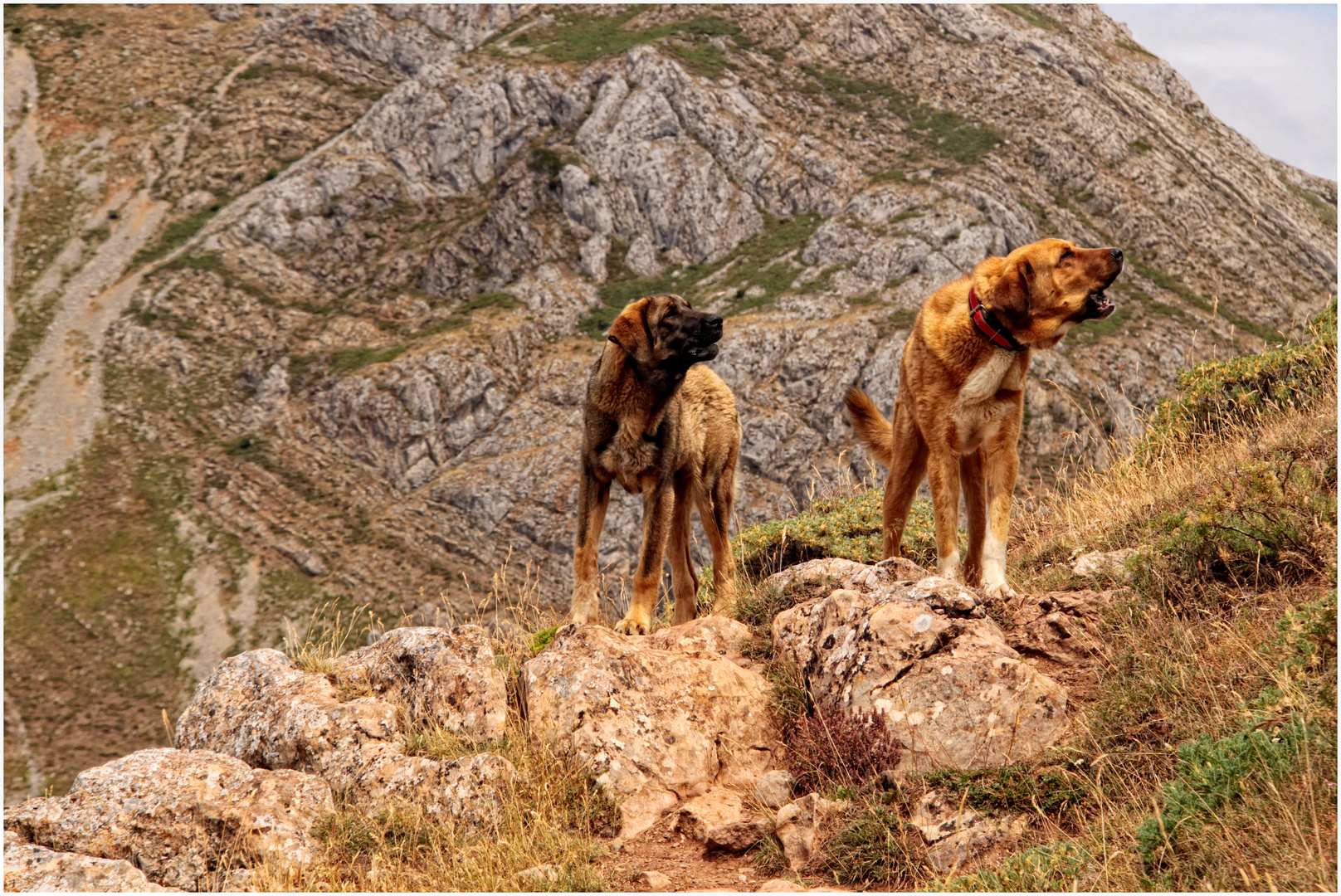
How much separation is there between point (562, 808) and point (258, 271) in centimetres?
10373

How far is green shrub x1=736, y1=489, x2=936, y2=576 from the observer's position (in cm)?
912

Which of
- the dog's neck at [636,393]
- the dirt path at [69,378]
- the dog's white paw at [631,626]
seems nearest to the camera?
the dog's white paw at [631,626]

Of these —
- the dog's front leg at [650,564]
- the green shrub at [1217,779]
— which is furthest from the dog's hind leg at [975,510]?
the green shrub at [1217,779]

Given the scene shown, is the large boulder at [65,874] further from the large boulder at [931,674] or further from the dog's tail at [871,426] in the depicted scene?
the dog's tail at [871,426]

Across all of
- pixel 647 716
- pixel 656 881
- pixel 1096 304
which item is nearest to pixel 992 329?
pixel 1096 304

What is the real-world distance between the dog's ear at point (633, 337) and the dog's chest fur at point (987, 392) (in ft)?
7.95

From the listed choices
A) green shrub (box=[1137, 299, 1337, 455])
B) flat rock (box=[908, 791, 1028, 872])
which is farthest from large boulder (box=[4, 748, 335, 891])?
green shrub (box=[1137, 299, 1337, 455])

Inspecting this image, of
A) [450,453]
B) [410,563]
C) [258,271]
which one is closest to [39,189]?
[258,271]

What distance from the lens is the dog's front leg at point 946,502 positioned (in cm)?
668

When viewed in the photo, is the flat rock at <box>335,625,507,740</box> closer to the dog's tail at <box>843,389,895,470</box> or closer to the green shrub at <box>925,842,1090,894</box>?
the green shrub at <box>925,842,1090,894</box>

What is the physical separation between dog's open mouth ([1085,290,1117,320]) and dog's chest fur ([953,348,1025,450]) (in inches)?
22.6

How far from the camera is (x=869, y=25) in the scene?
4587 inches

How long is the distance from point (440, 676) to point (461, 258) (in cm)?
9781

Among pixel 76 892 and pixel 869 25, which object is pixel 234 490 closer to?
pixel 76 892
